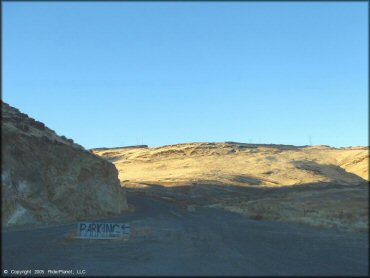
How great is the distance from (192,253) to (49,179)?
119 ft

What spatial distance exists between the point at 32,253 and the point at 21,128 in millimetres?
35958

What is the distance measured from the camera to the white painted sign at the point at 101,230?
83.3 ft

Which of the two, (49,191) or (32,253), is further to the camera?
(49,191)

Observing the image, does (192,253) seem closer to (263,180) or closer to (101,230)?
(101,230)

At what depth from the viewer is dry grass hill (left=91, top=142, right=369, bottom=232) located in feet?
27.5

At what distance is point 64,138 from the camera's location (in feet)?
220

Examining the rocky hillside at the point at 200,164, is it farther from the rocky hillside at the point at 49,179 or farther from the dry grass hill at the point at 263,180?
the rocky hillside at the point at 49,179

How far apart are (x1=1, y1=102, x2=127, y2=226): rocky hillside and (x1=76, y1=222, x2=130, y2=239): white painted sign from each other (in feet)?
72.3

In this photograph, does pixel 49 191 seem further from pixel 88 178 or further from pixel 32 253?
pixel 32 253

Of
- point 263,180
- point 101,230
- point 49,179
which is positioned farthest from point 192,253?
point 263,180

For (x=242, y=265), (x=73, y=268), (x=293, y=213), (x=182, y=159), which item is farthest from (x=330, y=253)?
(x=182, y=159)

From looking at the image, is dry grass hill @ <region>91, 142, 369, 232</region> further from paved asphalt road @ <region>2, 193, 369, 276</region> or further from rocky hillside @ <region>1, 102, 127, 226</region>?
rocky hillside @ <region>1, 102, 127, 226</region>

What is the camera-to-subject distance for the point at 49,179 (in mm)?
54750

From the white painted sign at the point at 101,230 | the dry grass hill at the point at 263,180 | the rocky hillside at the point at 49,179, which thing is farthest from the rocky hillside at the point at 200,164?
the white painted sign at the point at 101,230
